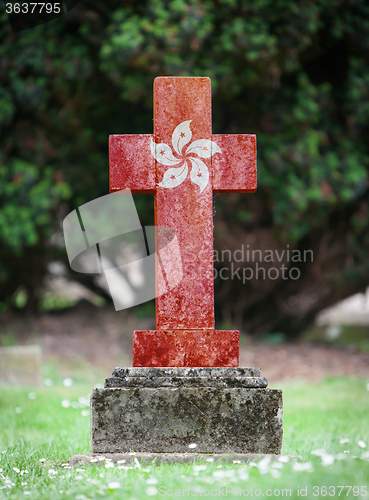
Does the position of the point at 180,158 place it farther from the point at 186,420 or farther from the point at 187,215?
the point at 186,420

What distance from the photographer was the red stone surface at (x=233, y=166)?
116 inches

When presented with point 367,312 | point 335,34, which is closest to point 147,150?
point 335,34

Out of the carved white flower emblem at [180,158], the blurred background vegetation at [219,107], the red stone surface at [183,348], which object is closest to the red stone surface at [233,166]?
the carved white flower emblem at [180,158]

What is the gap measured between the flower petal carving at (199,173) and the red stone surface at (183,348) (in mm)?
882

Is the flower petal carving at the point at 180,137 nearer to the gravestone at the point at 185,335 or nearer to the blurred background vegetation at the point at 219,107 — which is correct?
→ the gravestone at the point at 185,335

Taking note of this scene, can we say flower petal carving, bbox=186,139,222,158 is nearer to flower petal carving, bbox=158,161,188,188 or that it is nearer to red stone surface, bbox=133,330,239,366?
flower petal carving, bbox=158,161,188,188

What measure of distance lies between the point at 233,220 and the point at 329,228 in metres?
1.77

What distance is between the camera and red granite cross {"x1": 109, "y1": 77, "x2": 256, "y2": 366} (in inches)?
110

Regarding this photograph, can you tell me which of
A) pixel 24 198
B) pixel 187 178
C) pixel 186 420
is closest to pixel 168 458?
pixel 186 420

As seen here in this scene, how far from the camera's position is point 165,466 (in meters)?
2.33

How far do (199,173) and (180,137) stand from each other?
25cm

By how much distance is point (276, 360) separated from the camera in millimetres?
7430

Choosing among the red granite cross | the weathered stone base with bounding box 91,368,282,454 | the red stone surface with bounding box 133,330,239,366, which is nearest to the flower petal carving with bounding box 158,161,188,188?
the red granite cross

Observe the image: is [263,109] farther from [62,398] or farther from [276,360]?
[62,398]
